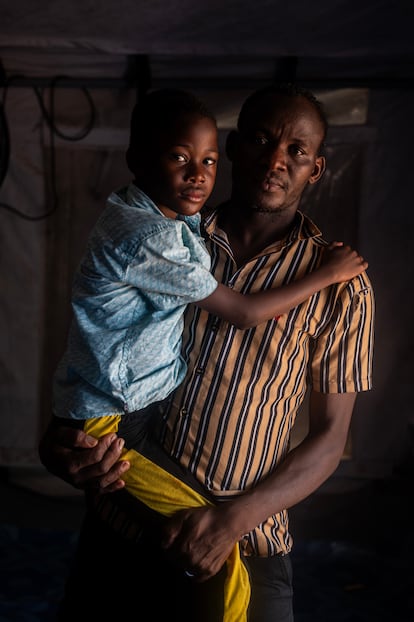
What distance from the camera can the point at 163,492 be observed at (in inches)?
60.8

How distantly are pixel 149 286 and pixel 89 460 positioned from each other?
0.39 meters

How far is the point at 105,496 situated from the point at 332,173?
2349 millimetres

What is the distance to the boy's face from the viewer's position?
156cm

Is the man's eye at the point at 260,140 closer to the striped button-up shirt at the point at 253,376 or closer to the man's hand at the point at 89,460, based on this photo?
the striped button-up shirt at the point at 253,376

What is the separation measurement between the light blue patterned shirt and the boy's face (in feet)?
0.15

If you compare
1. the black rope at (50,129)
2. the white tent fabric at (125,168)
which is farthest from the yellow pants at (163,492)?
the black rope at (50,129)

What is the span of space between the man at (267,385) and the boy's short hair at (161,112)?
21 cm

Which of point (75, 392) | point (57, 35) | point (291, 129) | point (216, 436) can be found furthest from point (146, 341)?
point (57, 35)

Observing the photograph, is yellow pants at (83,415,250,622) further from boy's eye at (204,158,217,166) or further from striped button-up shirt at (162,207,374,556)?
boy's eye at (204,158,217,166)

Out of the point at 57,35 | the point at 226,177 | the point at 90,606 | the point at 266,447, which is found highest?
the point at 57,35

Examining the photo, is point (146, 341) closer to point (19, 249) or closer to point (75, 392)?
point (75, 392)

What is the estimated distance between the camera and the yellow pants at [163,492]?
1519 mm

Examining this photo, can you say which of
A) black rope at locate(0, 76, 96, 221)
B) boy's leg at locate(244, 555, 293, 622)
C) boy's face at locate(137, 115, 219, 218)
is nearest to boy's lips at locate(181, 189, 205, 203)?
boy's face at locate(137, 115, 219, 218)

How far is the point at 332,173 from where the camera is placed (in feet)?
11.6
